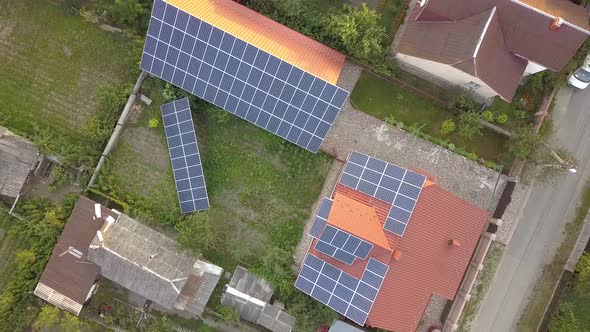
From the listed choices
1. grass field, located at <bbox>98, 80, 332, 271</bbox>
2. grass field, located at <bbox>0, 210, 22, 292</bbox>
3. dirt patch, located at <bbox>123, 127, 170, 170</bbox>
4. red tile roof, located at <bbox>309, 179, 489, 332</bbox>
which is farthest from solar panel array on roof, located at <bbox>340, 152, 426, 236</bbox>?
grass field, located at <bbox>0, 210, 22, 292</bbox>

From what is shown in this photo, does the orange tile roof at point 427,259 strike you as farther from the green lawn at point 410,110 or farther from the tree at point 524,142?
the green lawn at point 410,110

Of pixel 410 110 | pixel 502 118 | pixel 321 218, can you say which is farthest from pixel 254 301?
pixel 502 118

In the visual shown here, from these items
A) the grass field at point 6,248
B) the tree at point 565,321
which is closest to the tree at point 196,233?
the grass field at point 6,248

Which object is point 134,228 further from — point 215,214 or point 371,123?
point 371,123

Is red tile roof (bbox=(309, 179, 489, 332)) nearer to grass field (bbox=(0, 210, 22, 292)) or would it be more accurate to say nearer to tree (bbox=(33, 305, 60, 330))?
tree (bbox=(33, 305, 60, 330))

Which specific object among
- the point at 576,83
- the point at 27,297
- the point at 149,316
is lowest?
the point at 27,297

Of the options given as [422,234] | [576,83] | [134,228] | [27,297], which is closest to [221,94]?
[134,228]
